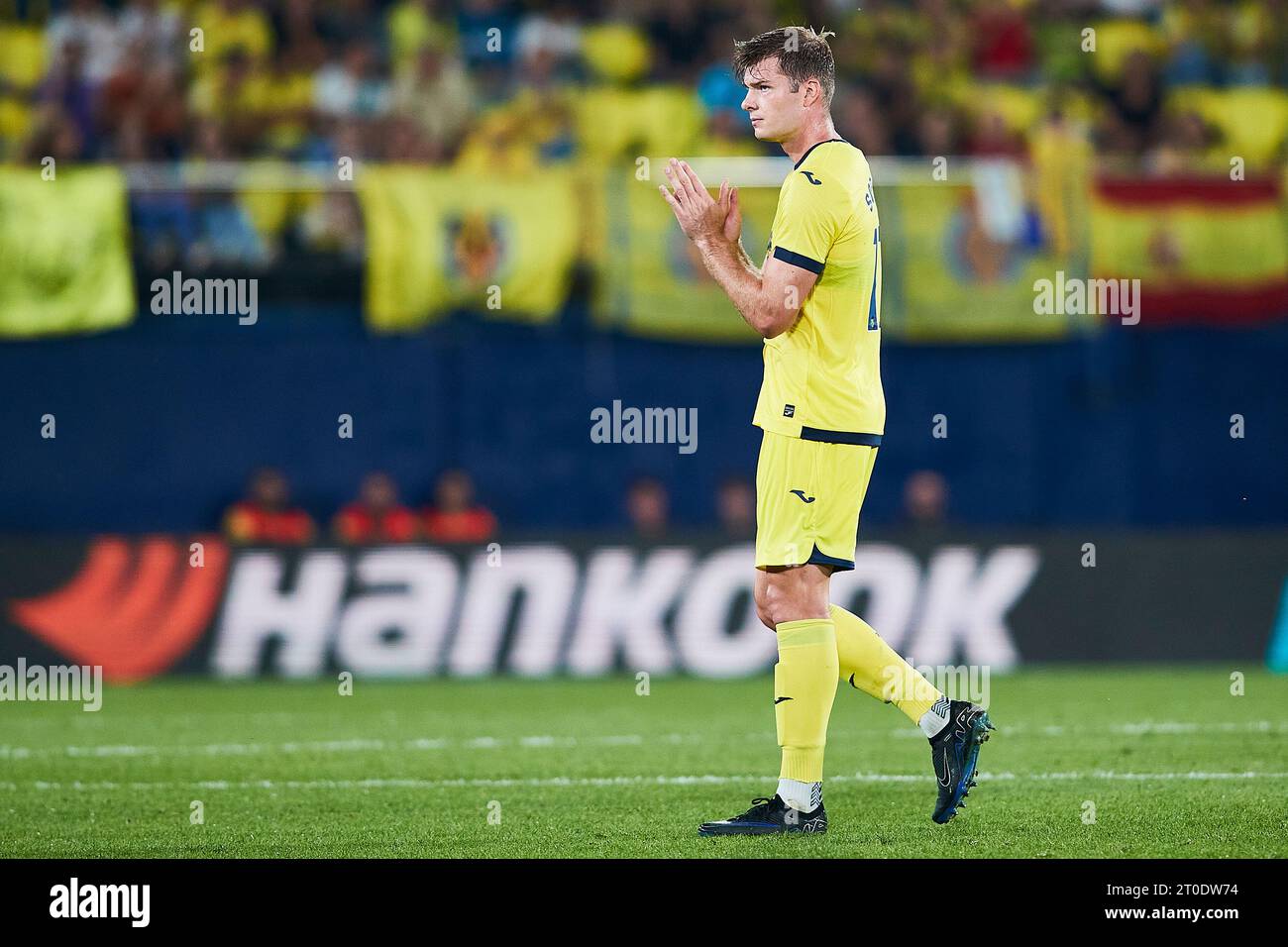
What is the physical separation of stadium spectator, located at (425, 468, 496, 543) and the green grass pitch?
2.12m

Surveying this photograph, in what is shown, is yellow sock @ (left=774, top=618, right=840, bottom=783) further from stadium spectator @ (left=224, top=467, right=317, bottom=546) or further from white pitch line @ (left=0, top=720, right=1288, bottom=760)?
stadium spectator @ (left=224, top=467, right=317, bottom=546)

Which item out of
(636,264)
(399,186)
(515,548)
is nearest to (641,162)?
(636,264)

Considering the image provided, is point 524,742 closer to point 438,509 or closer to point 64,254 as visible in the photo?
point 438,509

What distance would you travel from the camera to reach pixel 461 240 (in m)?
13.9

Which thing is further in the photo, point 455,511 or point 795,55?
point 455,511

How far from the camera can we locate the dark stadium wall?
14078 millimetres

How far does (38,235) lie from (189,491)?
207cm

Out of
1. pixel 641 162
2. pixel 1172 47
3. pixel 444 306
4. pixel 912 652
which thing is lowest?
pixel 912 652

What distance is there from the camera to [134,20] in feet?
52.3

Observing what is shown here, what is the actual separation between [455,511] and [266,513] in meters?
1.35

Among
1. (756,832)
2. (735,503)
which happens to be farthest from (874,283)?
(735,503)

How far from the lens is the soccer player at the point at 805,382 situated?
621 cm
